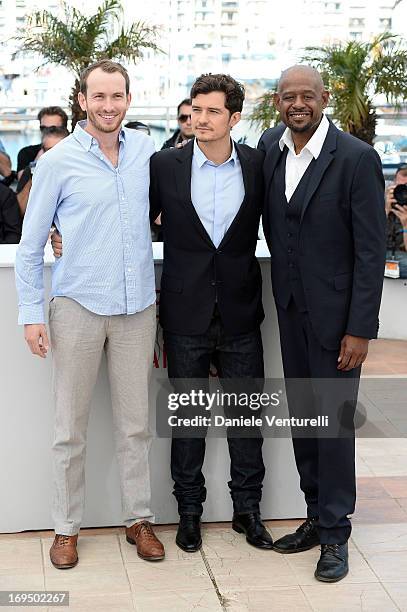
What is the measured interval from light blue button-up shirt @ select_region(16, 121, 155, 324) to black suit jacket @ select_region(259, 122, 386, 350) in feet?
1.93

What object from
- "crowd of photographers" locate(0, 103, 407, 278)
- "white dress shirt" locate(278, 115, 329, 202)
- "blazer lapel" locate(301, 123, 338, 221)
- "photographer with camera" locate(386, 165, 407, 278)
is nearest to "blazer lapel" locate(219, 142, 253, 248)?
"white dress shirt" locate(278, 115, 329, 202)

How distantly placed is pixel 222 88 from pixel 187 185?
0.35 meters

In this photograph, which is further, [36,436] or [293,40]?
[293,40]

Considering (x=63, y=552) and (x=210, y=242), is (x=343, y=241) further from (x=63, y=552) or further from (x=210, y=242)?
(x=63, y=552)

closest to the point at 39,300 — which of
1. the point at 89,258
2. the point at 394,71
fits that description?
the point at 89,258

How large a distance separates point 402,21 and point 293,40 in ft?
3.83

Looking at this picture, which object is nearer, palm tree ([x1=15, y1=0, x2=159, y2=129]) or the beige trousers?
the beige trousers

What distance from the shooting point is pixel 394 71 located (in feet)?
31.8

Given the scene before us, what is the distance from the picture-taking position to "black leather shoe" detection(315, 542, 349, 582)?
3561mm

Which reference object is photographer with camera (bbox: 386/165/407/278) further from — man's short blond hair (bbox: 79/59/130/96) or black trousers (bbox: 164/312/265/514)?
man's short blond hair (bbox: 79/59/130/96)

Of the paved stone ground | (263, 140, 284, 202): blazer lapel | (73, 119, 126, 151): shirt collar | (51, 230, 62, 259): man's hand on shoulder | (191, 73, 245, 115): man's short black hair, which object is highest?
(191, 73, 245, 115): man's short black hair

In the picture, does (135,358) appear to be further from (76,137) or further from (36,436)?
(76,137)

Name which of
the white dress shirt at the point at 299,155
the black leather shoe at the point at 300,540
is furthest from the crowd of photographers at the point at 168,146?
the black leather shoe at the point at 300,540

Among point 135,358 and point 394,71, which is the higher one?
point 394,71
